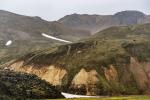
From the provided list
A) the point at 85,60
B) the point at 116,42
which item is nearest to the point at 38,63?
the point at 85,60

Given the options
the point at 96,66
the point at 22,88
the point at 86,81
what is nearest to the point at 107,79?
the point at 86,81

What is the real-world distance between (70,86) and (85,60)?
1492 centimetres

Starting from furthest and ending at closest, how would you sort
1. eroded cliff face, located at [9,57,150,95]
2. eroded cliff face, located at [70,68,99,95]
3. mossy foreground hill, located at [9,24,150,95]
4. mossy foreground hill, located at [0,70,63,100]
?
mossy foreground hill, located at [9,24,150,95] < eroded cliff face, located at [70,68,99,95] < eroded cliff face, located at [9,57,150,95] < mossy foreground hill, located at [0,70,63,100]

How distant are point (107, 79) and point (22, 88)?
147ft

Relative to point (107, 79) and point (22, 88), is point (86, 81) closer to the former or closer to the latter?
point (107, 79)

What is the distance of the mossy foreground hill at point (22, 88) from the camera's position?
101619 mm

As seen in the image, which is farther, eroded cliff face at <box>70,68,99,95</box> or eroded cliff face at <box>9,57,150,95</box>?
eroded cliff face at <box>70,68,99,95</box>

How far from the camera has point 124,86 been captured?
142250 millimetres

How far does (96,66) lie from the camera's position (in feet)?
492

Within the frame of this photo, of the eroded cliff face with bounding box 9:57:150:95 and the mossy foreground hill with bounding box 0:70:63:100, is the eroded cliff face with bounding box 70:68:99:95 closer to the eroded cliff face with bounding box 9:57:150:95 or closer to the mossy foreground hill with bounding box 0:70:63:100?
the eroded cliff face with bounding box 9:57:150:95

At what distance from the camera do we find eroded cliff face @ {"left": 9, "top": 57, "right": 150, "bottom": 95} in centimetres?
14075

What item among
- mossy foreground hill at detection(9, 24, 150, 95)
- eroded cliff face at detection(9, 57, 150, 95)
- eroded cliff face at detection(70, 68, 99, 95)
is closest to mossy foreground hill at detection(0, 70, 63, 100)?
eroded cliff face at detection(70, 68, 99, 95)

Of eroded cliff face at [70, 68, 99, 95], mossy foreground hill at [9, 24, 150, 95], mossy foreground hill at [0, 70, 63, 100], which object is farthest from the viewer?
mossy foreground hill at [9, 24, 150, 95]

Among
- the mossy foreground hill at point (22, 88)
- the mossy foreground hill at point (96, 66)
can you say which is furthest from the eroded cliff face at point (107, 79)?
the mossy foreground hill at point (22, 88)
